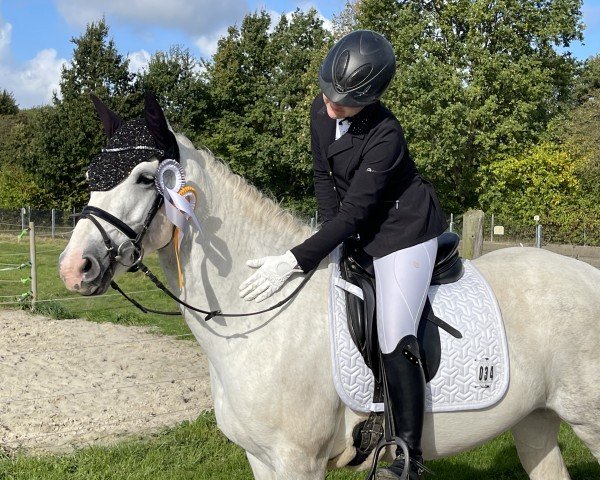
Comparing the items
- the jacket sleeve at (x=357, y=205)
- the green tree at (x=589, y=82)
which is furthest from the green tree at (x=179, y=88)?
the jacket sleeve at (x=357, y=205)

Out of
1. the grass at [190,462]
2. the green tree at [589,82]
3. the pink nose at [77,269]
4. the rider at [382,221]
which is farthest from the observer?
the green tree at [589,82]

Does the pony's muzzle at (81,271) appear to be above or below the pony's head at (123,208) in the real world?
below

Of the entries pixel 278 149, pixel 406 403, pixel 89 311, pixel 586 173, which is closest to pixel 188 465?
pixel 406 403

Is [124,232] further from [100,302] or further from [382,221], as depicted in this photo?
[100,302]

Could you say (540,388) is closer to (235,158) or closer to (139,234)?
(139,234)

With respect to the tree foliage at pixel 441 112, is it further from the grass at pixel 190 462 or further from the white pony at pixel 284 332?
the white pony at pixel 284 332

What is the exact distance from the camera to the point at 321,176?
3211 mm

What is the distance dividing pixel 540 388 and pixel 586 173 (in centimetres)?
2428

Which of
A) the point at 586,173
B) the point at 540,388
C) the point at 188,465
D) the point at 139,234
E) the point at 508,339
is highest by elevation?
the point at 586,173

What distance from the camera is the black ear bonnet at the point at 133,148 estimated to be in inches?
102

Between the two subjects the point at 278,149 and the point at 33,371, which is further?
the point at 278,149

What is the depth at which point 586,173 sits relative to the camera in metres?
24.8

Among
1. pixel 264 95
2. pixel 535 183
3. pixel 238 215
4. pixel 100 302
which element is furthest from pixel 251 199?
pixel 264 95

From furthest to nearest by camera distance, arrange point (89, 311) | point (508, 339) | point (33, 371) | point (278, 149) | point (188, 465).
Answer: point (278, 149) < point (89, 311) < point (33, 371) < point (188, 465) < point (508, 339)
